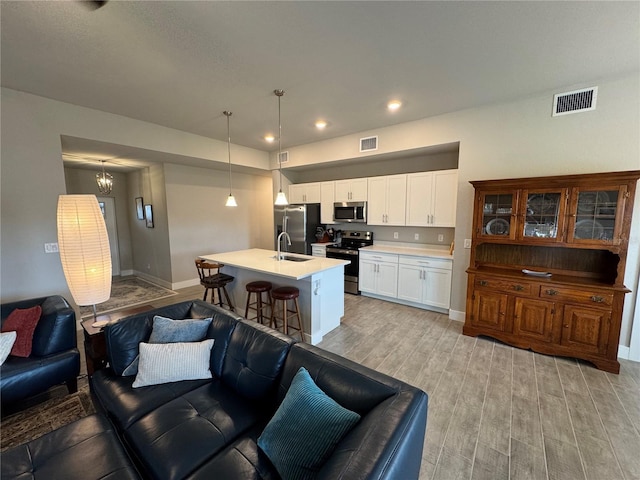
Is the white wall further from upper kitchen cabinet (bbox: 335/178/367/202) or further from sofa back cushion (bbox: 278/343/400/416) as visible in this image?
sofa back cushion (bbox: 278/343/400/416)

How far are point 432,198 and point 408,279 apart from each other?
4.43ft

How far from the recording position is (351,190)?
16.3 feet

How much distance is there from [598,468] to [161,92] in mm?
4931

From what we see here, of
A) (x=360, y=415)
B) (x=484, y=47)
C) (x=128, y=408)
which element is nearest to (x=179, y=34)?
(x=484, y=47)

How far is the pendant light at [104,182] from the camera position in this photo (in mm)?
5859

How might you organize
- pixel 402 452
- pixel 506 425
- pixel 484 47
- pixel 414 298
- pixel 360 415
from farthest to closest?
pixel 414 298
pixel 484 47
pixel 506 425
pixel 360 415
pixel 402 452

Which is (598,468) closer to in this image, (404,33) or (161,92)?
(404,33)

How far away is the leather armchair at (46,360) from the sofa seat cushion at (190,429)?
130cm

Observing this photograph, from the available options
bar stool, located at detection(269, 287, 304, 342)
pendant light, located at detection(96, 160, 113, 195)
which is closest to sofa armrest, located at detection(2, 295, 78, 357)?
bar stool, located at detection(269, 287, 304, 342)

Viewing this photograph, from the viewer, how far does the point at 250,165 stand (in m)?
5.45

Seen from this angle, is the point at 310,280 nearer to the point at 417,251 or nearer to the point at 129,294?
the point at 417,251

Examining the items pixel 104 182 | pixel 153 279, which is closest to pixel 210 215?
pixel 153 279

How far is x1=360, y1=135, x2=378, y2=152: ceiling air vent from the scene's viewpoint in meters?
4.26

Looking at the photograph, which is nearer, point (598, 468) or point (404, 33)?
point (598, 468)
